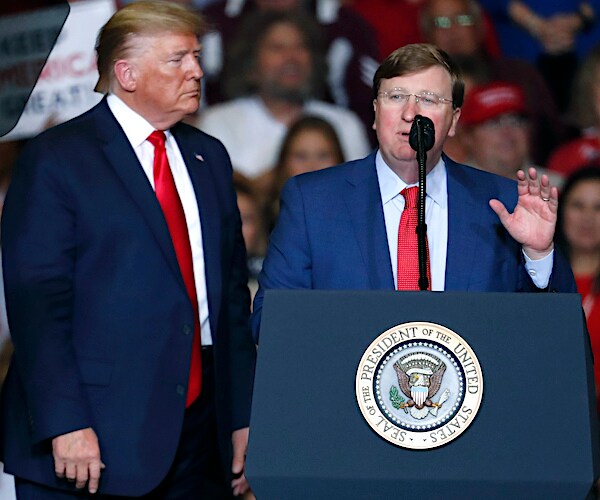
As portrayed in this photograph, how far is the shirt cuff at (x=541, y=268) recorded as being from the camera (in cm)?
221

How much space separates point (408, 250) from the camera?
228cm

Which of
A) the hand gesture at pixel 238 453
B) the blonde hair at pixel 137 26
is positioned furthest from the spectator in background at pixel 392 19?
the hand gesture at pixel 238 453

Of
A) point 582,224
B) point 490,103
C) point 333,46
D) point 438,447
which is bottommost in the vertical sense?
point 438,447

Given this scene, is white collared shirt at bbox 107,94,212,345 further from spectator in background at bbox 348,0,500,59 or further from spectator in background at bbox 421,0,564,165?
spectator in background at bbox 421,0,564,165

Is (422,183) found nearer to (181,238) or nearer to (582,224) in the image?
(181,238)

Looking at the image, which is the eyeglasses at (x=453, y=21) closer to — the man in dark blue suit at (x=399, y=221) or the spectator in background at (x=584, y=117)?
the spectator in background at (x=584, y=117)

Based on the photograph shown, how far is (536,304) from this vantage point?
1896 millimetres

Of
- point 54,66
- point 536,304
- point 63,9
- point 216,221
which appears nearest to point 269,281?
point 216,221

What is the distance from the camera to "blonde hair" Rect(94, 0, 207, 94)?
8.59 ft

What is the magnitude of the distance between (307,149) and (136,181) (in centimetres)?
204

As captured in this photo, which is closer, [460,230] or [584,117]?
[460,230]

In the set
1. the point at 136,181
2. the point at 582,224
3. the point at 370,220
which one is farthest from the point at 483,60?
the point at 370,220

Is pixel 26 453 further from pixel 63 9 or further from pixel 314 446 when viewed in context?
pixel 63 9

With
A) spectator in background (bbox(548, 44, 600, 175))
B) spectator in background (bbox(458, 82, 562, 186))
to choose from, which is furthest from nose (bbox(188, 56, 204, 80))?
spectator in background (bbox(548, 44, 600, 175))
